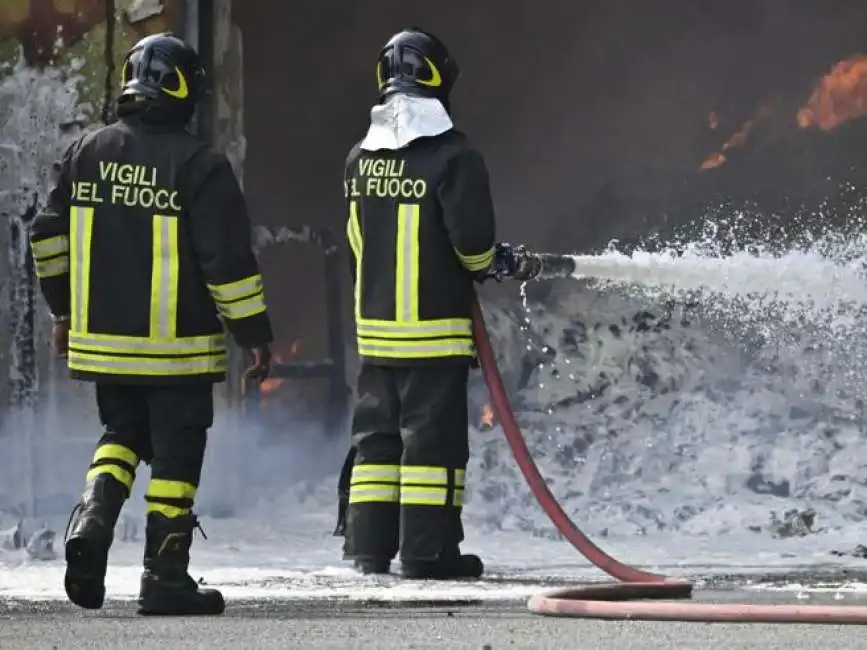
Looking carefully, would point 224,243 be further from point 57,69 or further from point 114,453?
point 57,69

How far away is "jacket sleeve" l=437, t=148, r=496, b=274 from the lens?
723 centimetres

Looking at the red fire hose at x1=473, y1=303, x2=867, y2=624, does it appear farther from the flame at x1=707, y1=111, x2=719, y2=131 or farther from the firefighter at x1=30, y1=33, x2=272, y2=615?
the flame at x1=707, y1=111, x2=719, y2=131

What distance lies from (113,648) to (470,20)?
327 inches

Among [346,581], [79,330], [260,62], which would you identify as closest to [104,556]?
[79,330]

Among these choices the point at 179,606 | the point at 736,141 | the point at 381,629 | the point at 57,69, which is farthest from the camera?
the point at 736,141

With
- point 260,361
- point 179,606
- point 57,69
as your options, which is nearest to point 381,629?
point 179,606

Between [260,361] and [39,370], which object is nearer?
[260,361]

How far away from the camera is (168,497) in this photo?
20.6ft

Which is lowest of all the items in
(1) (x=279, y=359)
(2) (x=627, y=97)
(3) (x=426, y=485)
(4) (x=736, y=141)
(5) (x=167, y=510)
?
(5) (x=167, y=510)

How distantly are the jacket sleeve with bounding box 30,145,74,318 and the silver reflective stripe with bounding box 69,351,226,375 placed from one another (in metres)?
0.24

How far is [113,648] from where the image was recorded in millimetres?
5234

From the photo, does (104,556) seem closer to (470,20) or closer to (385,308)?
(385,308)

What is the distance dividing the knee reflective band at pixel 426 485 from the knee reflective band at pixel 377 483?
0.45 feet

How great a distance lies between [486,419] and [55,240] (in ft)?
17.8
